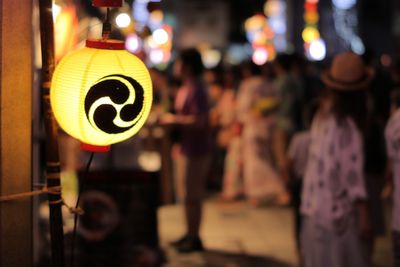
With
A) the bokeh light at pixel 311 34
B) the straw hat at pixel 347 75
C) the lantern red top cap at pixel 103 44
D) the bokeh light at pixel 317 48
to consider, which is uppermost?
the bokeh light at pixel 311 34

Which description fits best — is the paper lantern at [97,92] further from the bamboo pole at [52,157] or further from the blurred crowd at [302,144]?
the blurred crowd at [302,144]

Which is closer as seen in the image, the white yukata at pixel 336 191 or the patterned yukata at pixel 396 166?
the patterned yukata at pixel 396 166

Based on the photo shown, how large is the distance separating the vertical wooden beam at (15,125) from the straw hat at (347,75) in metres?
2.74

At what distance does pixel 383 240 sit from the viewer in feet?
32.3

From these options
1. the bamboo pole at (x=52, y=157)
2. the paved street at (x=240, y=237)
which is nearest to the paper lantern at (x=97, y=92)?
the bamboo pole at (x=52, y=157)

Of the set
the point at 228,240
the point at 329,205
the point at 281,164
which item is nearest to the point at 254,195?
the point at 281,164

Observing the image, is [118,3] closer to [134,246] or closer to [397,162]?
[397,162]

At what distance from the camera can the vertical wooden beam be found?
13.1 ft

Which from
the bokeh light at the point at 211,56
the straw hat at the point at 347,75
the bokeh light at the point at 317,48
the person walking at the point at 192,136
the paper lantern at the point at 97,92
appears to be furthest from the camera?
the bokeh light at the point at 211,56

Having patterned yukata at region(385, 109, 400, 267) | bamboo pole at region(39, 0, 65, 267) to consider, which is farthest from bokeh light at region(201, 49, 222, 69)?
bamboo pole at region(39, 0, 65, 267)

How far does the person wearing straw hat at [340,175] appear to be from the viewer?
5.82 meters

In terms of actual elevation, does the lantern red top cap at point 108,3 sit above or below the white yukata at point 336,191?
above

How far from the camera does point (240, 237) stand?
1013 centimetres

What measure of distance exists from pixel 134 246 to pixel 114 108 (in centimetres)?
397
